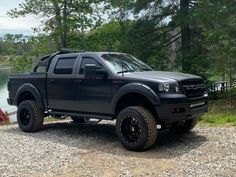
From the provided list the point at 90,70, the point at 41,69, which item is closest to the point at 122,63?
the point at 90,70

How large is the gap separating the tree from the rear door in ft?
40.2

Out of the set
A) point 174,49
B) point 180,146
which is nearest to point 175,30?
point 174,49

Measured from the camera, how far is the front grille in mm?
7738

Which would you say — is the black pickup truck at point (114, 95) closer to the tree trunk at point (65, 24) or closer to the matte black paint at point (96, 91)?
the matte black paint at point (96, 91)

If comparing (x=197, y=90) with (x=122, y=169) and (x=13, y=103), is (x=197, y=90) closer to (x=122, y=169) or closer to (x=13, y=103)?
(x=122, y=169)

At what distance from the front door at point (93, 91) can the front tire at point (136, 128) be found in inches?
23.6

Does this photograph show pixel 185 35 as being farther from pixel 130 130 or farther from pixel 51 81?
pixel 130 130

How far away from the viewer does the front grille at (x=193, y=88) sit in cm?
774

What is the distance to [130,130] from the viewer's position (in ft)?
26.0

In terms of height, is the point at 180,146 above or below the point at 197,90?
below

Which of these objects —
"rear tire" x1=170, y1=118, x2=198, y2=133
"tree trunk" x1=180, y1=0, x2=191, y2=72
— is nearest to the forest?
"tree trunk" x1=180, y1=0, x2=191, y2=72

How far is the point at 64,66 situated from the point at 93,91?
1.29 metres

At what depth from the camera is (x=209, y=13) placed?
17.8m

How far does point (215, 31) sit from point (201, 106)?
9676mm
